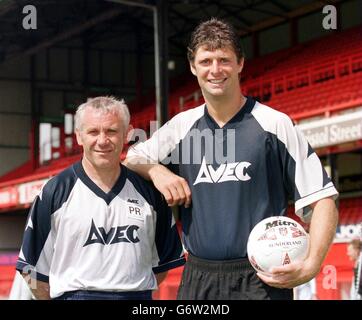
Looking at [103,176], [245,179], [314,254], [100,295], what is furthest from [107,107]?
[314,254]

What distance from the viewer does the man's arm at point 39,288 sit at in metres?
4.41

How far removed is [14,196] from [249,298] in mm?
21149

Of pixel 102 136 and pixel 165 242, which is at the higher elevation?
pixel 102 136

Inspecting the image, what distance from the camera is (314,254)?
3.85 m

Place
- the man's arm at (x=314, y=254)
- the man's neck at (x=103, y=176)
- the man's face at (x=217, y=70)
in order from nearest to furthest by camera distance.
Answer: the man's arm at (x=314, y=254)
the man's face at (x=217, y=70)
the man's neck at (x=103, y=176)

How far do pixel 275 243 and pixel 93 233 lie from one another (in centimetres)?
97

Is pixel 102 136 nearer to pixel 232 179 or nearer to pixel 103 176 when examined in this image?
pixel 103 176

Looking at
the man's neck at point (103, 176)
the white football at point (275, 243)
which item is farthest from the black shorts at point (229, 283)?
the man's neck at point (103, 176)

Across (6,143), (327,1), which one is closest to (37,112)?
(6,143)

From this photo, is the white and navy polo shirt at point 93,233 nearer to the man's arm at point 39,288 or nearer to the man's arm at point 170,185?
the man's arm at point 39,288

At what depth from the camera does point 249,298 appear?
161 inches

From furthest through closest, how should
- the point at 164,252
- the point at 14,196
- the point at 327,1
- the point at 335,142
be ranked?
1. the point at 14,196
2. the point at 327,1
3. the point at 335,142
4. the point at 164,252

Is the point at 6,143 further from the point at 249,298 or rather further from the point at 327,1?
the point at 249,298

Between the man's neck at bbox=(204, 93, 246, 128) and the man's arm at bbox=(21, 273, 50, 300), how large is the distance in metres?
1.31
